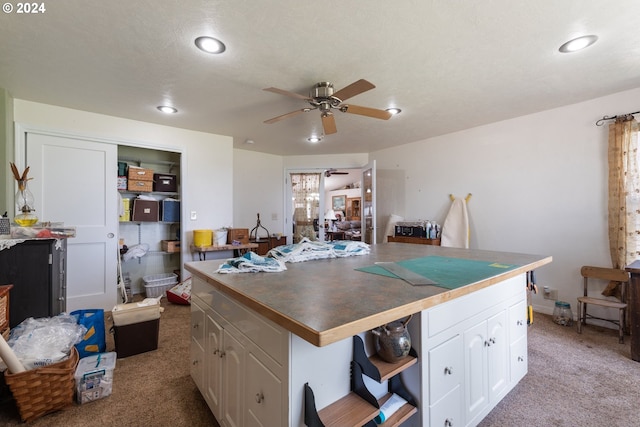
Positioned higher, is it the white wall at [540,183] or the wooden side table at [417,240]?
the white wall at [540,183]

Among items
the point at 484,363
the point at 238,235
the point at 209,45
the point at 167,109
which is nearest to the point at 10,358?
the point at 209,45

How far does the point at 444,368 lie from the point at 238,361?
35.5 inches

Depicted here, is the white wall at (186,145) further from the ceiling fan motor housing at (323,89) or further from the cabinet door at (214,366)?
the cabinet door at (214,366)

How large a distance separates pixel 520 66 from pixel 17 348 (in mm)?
3928

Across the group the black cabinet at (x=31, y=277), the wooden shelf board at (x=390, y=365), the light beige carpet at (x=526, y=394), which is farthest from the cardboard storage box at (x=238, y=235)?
the wooden shelf board at (x=390, y=365)

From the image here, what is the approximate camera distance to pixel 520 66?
2236 millimetres

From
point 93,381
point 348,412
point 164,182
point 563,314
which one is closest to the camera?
point 348,412

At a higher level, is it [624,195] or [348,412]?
[624,195]

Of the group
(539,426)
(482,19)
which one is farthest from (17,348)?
(482,19)

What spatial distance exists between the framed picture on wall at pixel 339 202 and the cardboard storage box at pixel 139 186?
23.9 ft

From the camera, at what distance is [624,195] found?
2.70 metres

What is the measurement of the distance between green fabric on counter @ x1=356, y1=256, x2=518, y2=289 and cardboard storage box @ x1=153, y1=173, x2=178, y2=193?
11.8 feet

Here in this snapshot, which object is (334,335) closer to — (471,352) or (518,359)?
(471,352)

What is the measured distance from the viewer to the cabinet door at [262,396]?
0.94m
